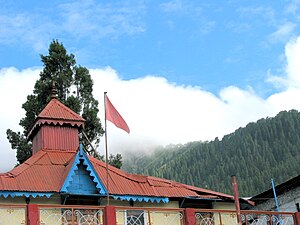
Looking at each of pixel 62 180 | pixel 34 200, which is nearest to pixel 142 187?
pixel 62 180

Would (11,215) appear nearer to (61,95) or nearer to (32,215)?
(32,215)

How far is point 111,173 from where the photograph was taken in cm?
2466

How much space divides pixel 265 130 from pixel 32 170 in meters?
101

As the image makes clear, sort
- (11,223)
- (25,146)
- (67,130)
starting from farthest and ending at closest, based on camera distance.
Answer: (25,146)
(67,130)
(11,223)

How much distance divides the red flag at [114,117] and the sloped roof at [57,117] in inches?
233

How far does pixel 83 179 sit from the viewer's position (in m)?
22.8

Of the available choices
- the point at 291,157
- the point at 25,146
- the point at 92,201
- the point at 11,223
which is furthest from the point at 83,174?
the point at 291,157

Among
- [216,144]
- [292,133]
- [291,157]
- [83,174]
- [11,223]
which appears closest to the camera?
[11,223]

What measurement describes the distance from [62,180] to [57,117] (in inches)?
195

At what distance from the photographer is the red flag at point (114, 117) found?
838 inches

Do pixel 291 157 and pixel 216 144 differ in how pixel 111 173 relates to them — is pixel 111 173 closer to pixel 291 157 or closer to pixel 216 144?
pixel 291 157

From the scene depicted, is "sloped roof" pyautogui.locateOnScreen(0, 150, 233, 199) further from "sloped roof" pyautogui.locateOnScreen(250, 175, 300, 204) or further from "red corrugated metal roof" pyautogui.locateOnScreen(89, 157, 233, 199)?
"sloped roof" pyautogui.locateOnScreen(250, 175, 300, 204)

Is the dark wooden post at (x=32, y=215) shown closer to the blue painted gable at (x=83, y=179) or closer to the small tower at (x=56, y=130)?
the blue painted gable at (x=83, y=179)

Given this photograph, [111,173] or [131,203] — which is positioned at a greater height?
[111,173]
